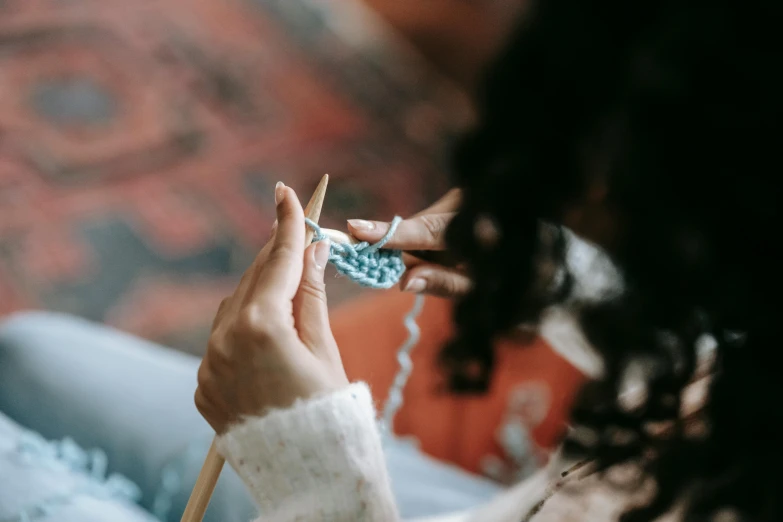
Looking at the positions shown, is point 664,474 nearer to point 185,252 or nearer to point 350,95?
point 185,252

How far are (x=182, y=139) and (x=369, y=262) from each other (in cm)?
124

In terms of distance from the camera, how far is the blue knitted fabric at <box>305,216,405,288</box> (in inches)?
22.3

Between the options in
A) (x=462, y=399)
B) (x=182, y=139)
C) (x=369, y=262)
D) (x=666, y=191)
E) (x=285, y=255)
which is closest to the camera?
(x=666, y=191)

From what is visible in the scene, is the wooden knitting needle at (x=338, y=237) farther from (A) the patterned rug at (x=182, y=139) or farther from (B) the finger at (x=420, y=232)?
(A) the patterned rug at (x=182, y=139)

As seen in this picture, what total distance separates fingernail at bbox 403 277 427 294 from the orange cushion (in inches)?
12.4

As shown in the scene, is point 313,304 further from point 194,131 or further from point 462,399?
point 194,131

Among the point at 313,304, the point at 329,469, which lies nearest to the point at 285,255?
the point at 313,304

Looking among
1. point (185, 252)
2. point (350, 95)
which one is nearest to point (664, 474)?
point (185, 252)

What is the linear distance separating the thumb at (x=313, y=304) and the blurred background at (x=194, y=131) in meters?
0.85

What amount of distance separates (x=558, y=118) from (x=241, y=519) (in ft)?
1.48

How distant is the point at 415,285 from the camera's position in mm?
639

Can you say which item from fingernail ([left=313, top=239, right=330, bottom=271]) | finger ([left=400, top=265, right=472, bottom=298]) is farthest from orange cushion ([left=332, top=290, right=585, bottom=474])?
fingernail ([left=313, top=239, right=330, bottom=271])

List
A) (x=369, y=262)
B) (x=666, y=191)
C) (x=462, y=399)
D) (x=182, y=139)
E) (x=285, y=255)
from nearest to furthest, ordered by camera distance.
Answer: (x=666, y=191), (x=285, y=255), (x=369, y=262), (x=462, y=399), (x=182, y=139)

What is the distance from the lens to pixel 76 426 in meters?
0.69
